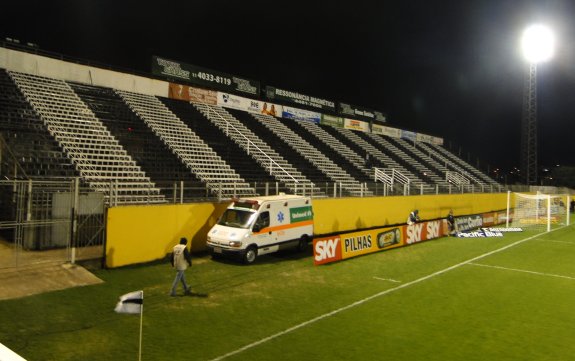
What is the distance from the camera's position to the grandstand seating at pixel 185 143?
2316 cm

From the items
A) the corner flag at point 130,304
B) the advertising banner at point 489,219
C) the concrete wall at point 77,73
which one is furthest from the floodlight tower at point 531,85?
the corner flag at point 130,304

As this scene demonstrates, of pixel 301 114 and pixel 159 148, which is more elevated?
pixel 301 114

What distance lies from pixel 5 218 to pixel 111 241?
5.07 m

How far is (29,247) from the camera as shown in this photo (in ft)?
45.9

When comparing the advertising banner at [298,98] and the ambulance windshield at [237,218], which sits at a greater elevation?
the advertising banner at [298,98]

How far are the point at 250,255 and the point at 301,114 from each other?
92.6ft

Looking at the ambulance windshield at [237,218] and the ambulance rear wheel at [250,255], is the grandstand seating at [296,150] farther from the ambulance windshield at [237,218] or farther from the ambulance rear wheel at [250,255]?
the ambulance rear wheel at [250,255]

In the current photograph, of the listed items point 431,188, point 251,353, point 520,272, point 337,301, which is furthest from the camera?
point 431,188

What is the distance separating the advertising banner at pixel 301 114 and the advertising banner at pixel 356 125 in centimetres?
438

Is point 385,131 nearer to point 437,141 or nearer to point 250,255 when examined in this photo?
point 437,141

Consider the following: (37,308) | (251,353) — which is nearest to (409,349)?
(251,353)

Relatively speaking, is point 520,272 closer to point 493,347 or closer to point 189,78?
point 493,347

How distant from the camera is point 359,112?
160ft

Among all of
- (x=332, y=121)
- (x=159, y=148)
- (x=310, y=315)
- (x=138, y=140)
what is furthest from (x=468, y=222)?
(x=332, y=121)
